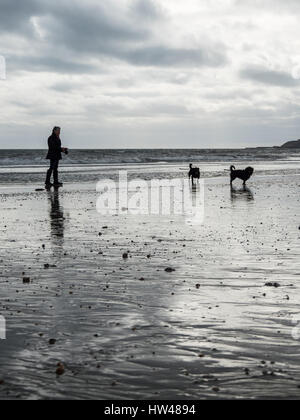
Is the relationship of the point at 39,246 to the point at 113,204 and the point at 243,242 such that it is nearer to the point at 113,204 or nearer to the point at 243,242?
the point at 243,242

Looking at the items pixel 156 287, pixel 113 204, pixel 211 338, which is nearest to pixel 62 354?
pixel 211 338

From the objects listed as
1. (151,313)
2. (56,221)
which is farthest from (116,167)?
(151,313)

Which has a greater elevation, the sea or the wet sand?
the sea

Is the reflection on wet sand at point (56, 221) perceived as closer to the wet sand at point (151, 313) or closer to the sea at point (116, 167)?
the wet sand at point (151, 313)

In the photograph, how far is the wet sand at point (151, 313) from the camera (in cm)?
403

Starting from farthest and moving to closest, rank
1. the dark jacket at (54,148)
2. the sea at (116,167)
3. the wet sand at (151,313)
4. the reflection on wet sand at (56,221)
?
the sea at (116,167), the dark jacket at (54,148), the reflection on wet sand at (56,221), the wet sand at (151,313)

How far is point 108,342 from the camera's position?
15.9ft

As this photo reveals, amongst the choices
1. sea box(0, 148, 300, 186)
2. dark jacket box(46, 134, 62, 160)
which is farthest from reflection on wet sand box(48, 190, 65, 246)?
sea box(0, 148, 300, 186)

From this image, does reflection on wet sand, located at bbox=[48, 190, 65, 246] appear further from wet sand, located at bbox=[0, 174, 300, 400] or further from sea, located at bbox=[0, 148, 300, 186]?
sea, located at bbox=[0, 148, 300, 186]

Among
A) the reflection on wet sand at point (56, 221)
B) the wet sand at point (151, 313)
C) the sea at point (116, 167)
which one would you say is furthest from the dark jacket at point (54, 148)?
the wet sand at point (151, 313)

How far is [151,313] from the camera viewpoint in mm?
5672

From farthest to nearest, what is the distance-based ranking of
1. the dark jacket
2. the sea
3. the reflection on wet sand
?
1. the sea
2. the dark jacket
3. the reflection on wet sand

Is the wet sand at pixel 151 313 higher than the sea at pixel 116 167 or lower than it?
lower

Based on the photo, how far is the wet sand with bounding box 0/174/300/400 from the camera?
4031 mm
